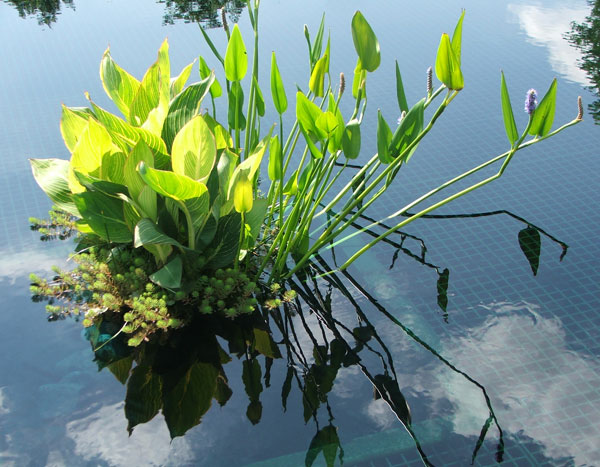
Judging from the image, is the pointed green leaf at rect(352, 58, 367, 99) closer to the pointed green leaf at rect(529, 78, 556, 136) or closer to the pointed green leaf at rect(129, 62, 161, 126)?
the pointed green leaf at rect(529, 78, 556, 136)

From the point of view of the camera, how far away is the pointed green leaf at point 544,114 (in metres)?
1.85

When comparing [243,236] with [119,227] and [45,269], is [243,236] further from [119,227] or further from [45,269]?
[45,269]

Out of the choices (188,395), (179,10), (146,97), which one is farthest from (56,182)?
(179,10)

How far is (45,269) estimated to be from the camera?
239cm

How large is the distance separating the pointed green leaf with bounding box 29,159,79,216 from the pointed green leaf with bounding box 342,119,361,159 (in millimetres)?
744

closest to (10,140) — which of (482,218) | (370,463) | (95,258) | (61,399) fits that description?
(95,258)

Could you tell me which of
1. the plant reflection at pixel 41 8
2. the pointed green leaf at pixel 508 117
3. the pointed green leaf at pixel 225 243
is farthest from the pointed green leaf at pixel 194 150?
the plant reflection at pixel 41 8

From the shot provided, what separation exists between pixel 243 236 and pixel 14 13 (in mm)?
3113

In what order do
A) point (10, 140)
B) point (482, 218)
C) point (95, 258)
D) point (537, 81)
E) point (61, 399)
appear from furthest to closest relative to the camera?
1. point (537, 81)
2. point (10, 140)
3. point (482, 218)
4. point (95, 258)
5. point (61, 399)

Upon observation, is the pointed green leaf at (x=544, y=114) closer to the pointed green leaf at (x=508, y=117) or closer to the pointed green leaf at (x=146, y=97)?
the pointed green leaf at (x=508, y=117)

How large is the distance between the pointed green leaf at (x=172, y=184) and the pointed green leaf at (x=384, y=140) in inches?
18.4

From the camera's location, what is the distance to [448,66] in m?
1.76

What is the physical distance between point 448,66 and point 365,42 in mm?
249

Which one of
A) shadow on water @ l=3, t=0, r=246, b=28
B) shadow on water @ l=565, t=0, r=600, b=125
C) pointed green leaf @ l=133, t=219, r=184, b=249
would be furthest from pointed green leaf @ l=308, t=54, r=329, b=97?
shadow on water @ l=3, t=0, r=246, b=28
